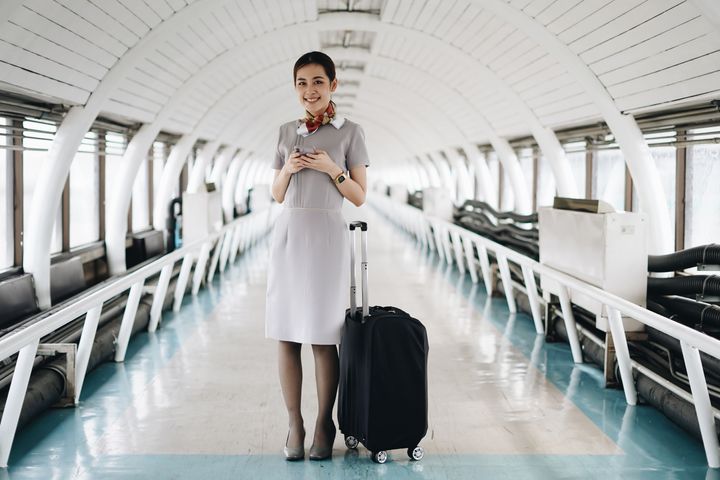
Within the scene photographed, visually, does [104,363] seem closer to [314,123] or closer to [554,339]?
[314,123]

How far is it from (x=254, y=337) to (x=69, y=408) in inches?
93.3

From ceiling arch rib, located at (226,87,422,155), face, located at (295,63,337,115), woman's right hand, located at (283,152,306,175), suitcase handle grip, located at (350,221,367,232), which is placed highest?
ceiling arch rib, located at (226,87,422,155)

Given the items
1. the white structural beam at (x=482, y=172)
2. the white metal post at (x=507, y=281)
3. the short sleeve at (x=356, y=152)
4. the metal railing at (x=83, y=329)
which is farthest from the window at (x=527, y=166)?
the short sleeve at (x=356, y=152)

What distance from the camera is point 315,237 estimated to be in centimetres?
353

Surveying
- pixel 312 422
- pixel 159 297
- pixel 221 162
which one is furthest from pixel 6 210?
pixel 221 162

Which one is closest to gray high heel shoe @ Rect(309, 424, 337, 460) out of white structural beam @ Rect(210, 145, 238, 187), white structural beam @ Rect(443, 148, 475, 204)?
white structural beam @ Rect(210, 145, 238, 187)

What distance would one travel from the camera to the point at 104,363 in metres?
5.76

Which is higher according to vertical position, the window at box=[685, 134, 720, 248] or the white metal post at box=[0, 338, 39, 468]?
the window at box=[685, 134, 720, 248]

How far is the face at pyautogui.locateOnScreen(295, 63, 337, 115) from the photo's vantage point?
353 centimetres

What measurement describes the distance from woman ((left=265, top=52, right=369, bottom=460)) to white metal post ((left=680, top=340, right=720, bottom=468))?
5.94ft

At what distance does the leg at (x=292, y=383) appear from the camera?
3.63m

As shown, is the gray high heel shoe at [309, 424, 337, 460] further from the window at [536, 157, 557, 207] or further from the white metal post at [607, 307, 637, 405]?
the window at [536, 157, 557, 207]

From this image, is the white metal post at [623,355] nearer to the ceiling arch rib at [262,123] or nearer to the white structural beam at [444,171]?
the ceiling arch rib at [262,123]

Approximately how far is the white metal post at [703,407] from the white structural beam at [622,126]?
131 inches
